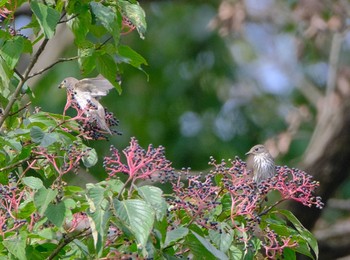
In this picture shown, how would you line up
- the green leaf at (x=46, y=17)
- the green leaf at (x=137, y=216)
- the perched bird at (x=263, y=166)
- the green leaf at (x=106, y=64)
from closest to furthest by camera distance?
the green leaf at (x=137, y=216), the green leaf at (x=46, y=17), the green leaf at (x=106, y=64), the perched bird at (x=263, y=166)

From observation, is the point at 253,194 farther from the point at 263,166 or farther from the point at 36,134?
the point at 263,166

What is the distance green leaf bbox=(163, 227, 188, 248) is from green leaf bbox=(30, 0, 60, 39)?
0.78 metres

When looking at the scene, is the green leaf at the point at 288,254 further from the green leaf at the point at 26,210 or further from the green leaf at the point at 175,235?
the green leaf at the point at 26,210

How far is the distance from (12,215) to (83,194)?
9.0 inches

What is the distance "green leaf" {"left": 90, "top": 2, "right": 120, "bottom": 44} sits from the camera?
3.17 metres

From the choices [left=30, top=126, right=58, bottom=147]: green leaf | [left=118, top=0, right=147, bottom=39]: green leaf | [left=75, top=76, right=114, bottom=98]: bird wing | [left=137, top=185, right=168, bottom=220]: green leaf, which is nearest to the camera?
[left=137, top=185, right=168, bottom=220]: green leaf

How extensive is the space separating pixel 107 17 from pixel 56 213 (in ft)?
2.32

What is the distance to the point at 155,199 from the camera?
2732 millimetres

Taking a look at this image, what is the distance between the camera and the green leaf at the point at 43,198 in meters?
2.80

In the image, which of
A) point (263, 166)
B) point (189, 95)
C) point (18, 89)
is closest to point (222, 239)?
point (18, 89)

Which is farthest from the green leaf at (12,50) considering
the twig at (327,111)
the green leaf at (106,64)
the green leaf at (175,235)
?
the twig at (327,111)

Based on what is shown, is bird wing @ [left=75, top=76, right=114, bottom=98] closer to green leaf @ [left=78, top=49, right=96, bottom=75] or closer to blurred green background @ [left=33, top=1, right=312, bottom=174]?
green leaf @ [left=78, top=49, right=96, bottom=75]

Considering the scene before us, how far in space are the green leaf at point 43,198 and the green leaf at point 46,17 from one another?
1.76 feet

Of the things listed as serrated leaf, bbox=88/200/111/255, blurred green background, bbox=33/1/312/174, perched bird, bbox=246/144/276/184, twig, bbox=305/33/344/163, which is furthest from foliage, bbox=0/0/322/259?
blurred green background, bbox=33/1/312/174
